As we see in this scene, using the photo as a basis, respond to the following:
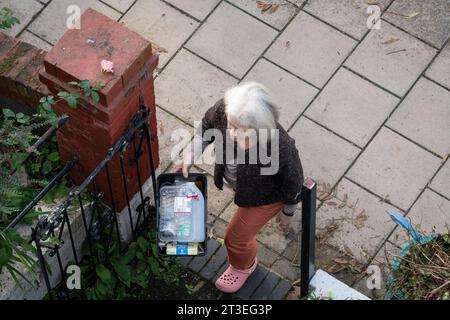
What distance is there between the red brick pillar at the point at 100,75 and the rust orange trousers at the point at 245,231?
0.94 metres

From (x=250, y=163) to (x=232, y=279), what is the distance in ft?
3.51

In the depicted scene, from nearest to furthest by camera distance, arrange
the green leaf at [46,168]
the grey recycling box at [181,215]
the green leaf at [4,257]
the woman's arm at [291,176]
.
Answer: the green leaf at [4,257], the woman's arm at [291,176], the grey recycling box at [181,215], the green leaf at [46,168]

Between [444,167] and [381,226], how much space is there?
0.68 meters

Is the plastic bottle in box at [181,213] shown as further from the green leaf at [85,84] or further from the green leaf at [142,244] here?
the green leaf at [85,84]

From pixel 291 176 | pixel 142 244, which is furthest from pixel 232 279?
pixel 291 176

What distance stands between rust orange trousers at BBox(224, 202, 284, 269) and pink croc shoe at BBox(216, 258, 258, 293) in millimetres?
54

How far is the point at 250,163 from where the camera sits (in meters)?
4.74

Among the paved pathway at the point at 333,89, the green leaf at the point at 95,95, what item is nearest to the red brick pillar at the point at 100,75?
the green leaf at the point at 95,95

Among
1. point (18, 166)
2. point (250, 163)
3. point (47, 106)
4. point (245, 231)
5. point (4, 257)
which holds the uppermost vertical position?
point (47, 106)

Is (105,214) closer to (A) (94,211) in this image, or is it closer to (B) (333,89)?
(A) (94,211)

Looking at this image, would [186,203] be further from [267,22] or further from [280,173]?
[267,22]

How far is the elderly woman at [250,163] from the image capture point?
14.9ft

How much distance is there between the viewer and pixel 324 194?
598 cm

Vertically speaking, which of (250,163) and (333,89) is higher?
(250,163)
